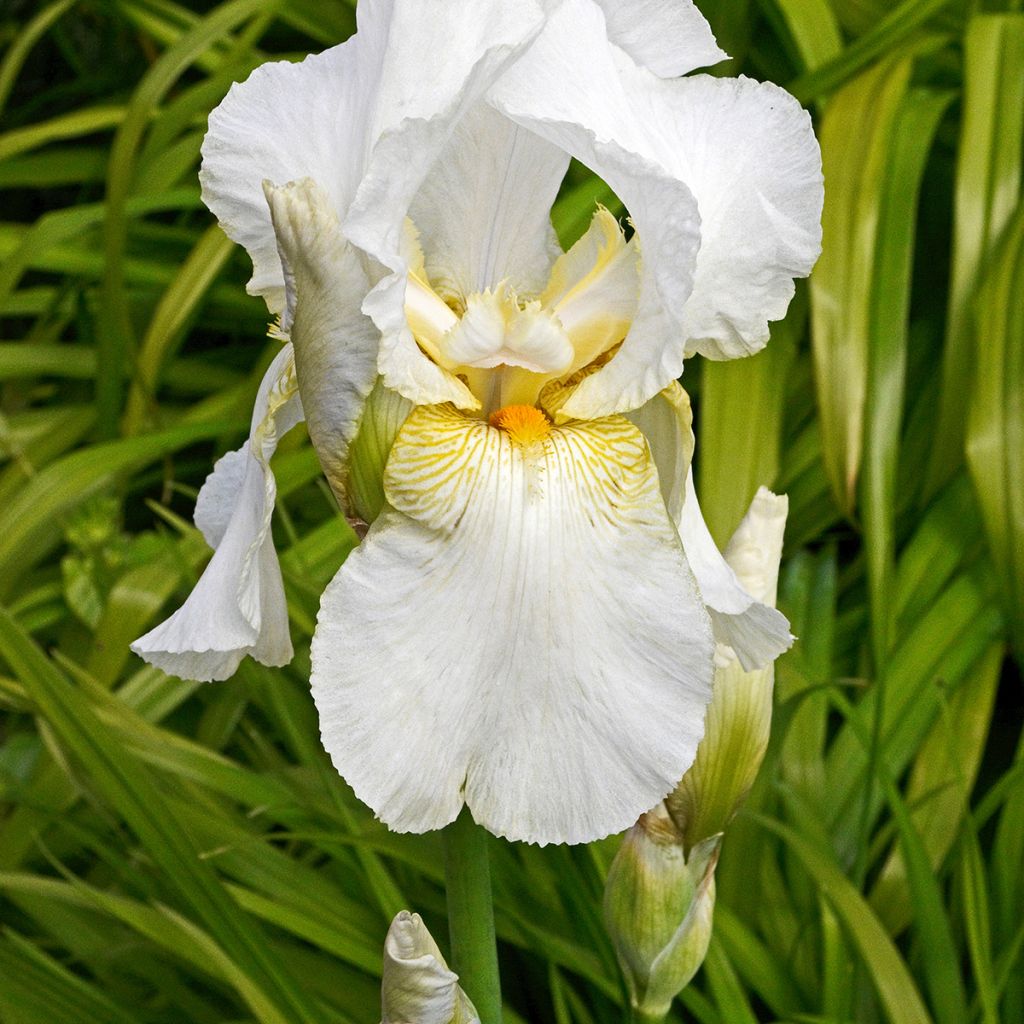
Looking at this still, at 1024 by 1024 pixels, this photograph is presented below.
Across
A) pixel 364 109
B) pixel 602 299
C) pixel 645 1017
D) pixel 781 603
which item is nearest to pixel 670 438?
pixel 602 299

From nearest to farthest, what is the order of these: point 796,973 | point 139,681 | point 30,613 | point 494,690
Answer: point 494,690, point 796,973, point 139,681, point 30,613

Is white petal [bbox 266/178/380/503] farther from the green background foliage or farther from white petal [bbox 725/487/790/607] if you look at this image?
the green background foliage

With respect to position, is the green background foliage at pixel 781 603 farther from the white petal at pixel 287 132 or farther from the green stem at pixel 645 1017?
the white petal at pixel 287 132

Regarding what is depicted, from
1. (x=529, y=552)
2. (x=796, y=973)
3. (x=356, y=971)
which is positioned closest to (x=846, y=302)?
(x=796, y=973)

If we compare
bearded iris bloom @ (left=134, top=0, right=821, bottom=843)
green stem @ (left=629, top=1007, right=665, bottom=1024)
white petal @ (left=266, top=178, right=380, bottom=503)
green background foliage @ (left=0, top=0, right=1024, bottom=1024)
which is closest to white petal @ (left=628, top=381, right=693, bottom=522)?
bearded iris bloom @ (left=134, top=0, right=821, bottom=843)

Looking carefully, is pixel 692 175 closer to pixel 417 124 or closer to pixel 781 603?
pixel 417 124

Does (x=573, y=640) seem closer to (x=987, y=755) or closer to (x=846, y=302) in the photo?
(x=846, y=302)
